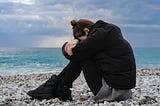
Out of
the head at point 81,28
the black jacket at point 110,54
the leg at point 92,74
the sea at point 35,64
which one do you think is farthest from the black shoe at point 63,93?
the sea at point 35,64

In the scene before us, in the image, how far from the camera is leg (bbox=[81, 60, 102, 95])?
24.1ft

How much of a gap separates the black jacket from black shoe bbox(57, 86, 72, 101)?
71 centimetres

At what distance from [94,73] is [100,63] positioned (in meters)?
0.21

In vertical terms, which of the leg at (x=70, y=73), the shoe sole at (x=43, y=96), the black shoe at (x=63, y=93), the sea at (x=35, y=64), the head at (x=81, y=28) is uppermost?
the head at (x=81, y=28)

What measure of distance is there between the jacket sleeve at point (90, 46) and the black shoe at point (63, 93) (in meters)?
0.76

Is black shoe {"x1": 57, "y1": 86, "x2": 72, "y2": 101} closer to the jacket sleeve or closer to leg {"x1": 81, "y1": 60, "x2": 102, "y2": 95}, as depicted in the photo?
leg {"x1": 81, "y1": 60, "x2": 102, "y2": 95}

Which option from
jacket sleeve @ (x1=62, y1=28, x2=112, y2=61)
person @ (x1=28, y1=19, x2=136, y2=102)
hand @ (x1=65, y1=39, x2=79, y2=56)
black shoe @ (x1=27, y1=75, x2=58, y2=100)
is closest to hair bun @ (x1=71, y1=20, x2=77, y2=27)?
person @ (x1=28, y1=19, x2=136, y2=102)

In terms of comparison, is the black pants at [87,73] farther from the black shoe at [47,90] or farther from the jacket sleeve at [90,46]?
the black shoe at [47,90]

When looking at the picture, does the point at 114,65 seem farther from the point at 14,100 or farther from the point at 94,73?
the point at 14,100

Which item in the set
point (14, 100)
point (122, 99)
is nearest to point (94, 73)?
point (122, 99)

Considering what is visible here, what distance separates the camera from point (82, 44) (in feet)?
23.5

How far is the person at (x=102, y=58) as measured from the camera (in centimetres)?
718

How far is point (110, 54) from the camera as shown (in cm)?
725

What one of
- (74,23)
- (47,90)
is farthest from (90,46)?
(47,90)
